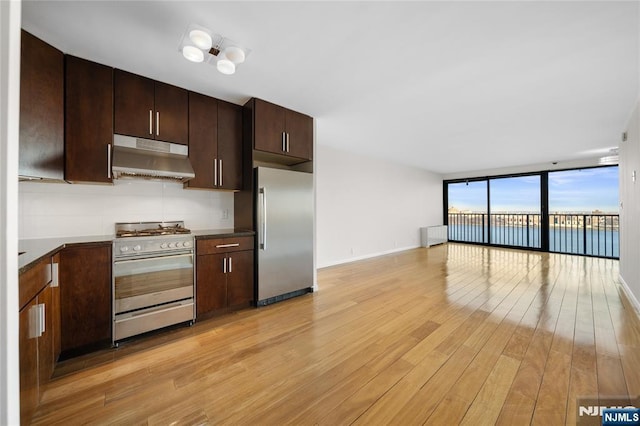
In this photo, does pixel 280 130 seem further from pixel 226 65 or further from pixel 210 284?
pixel 210 284

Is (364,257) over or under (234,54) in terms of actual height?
under

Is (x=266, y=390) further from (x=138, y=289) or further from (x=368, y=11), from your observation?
(x=368, y=11)

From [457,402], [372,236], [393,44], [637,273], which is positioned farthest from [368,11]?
[372,236]

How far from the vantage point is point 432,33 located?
1834mm

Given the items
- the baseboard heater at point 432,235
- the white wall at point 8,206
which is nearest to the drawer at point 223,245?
the white wall at point 8,206

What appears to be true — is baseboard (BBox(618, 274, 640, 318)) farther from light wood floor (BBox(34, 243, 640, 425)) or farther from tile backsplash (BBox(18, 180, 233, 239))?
tile backsplash (BBox(18, 180, 233, 239))

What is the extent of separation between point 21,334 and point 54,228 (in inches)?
62.8

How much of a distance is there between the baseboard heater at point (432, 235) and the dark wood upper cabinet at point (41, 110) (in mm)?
7892

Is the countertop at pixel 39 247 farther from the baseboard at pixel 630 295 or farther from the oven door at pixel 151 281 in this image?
the baseboard at pixel 630 295

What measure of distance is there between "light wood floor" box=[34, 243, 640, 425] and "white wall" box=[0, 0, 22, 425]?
1042mm

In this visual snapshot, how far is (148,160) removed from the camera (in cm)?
239

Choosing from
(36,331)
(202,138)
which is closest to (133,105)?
(202,138)

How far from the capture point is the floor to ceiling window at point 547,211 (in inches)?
234

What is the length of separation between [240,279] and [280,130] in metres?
1.92
